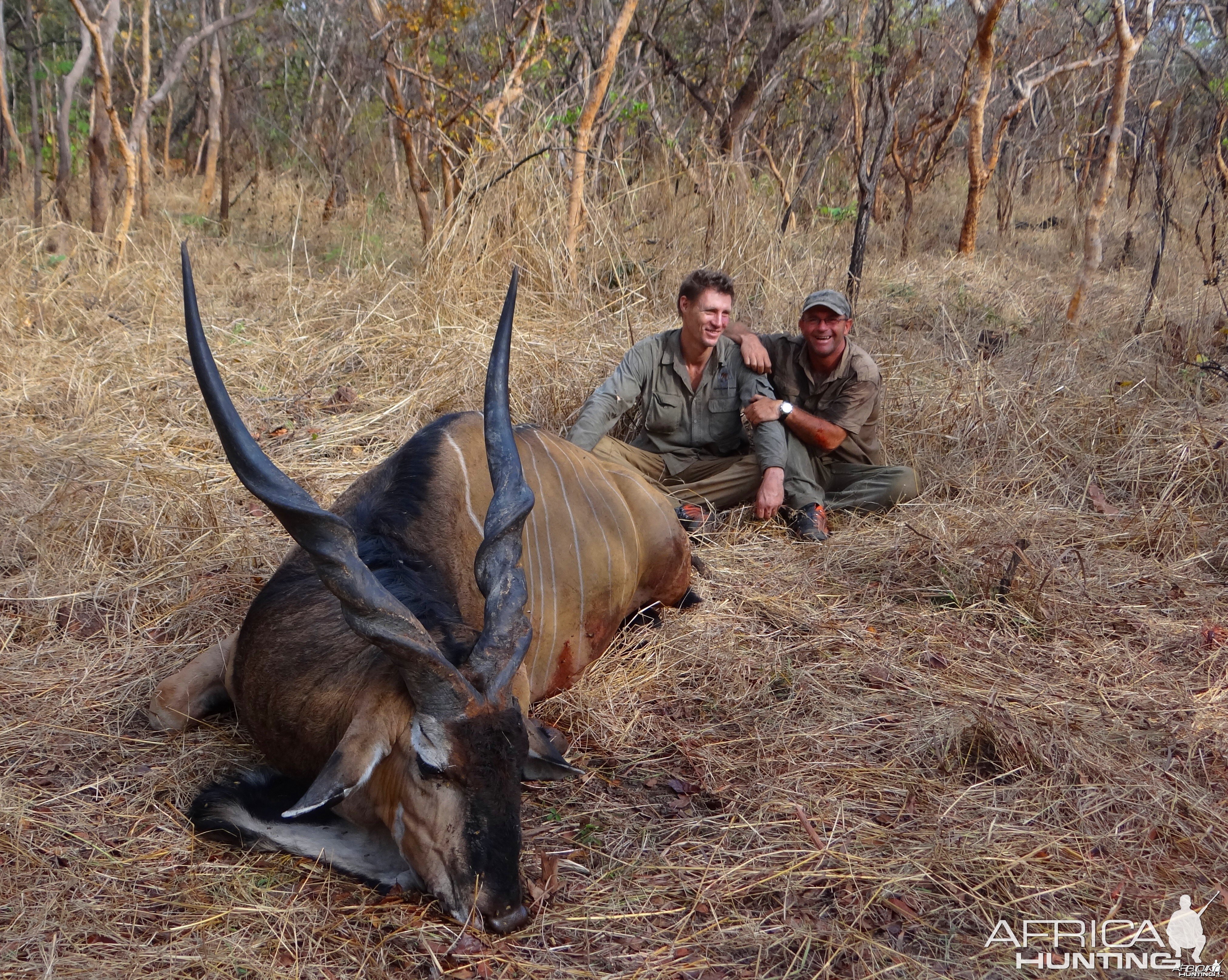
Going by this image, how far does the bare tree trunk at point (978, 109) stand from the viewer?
7.07 meters

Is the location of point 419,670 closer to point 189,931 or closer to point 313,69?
point 189,931

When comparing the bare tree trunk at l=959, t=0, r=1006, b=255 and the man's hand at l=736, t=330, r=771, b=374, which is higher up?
the bare tree trunk at l=959, t=0, r=1006, b=255

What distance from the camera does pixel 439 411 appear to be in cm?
531

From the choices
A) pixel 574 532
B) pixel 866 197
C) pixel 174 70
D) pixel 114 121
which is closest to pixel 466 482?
pixel 574 532

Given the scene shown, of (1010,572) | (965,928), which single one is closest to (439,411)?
(1010,572)

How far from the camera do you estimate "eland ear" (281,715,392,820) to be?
6.76 feet

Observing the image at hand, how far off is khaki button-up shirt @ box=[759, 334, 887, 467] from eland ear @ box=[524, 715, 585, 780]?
2701 mm

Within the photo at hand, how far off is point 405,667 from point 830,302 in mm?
3125

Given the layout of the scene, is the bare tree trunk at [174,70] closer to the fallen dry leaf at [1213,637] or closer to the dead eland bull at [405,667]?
the dead eland bull at [405,667]

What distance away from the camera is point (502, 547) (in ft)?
8.11

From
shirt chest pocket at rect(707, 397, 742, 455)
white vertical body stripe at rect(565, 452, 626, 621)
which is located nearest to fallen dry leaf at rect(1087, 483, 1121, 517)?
shirt chest pocket at rect(707, 397, 742, 455)

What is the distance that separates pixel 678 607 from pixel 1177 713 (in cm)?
166

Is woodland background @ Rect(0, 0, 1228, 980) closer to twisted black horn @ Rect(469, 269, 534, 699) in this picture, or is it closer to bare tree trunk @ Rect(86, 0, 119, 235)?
bare tree trunk @ Rect(86, 0, 119, 235)

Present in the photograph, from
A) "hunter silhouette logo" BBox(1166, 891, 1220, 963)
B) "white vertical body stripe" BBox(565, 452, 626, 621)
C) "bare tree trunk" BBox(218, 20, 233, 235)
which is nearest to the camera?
"hunter silhouette logo" BBox(1166, 891, 1220, 963)
